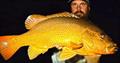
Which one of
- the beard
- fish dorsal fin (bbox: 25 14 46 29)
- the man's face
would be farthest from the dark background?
fish dorsal fin (bbox: 25 14 46 29)

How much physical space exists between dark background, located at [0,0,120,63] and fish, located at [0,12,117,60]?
2496 mm

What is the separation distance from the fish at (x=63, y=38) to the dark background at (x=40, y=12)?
8.19ft

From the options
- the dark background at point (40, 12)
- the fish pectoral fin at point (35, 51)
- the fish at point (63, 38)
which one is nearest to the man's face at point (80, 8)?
the fish at point (63, 38)

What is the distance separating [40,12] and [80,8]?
2769 millimetres

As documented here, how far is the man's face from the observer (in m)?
4.93

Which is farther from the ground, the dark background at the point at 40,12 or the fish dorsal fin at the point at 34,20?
the fish dorsal fin at the point at 34,20

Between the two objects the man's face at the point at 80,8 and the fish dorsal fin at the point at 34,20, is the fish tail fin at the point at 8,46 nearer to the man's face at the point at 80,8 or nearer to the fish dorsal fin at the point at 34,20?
the fish dorsal fin at the point at 34,20

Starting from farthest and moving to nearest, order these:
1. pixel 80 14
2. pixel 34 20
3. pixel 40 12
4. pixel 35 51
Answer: pixel 40 12
pixel 80 14
pixel 34 20
pixel 35 51

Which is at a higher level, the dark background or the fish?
the fish

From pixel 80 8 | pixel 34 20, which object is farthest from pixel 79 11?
pixel 34 20

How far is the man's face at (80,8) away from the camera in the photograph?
4.93 metres

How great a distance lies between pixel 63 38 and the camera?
429cm

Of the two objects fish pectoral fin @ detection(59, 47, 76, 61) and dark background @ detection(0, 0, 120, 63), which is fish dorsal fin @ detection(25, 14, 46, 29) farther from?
dark background @ detection(0, 0, 120, 63)

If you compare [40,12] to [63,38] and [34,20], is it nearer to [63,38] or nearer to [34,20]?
[34,20]
